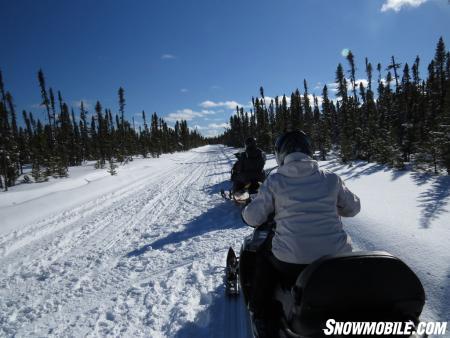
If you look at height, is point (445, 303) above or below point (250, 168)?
below

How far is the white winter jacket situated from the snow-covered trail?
4.47ft

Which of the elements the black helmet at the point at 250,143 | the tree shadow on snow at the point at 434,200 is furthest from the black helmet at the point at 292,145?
the black helmet at the point at 250,143

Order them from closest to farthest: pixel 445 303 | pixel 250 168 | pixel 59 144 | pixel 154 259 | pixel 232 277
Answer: pixel 445 303 < pixel 232 277 < pixel 154 259 < pixel 250 168 < pixel 59 144

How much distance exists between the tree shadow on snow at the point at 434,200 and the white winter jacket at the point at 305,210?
321 cm

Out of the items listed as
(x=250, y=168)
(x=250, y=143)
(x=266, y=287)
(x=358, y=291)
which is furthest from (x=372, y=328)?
Answer: (x=250, y=143)

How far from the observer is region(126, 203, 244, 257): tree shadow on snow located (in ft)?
19.5

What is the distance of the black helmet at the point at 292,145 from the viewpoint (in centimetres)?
248

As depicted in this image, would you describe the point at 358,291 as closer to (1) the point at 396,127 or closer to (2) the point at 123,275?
(2) the point at 123,275

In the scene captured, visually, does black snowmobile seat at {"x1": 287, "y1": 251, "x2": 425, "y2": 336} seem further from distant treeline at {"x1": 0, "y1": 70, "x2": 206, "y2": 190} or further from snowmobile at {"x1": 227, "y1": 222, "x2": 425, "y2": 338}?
distant treeline at {"x1": 0, "y1": 70, "x2": 206, "y2": 190}

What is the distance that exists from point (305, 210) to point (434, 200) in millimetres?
5383

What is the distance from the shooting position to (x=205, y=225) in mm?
7129

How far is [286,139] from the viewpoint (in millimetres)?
2570

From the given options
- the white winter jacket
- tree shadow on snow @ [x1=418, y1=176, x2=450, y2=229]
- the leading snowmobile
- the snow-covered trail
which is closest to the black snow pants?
the white winter jacket

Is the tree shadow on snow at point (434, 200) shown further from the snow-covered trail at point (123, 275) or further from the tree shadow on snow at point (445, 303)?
the snow-covered trail at point (123, 275)
